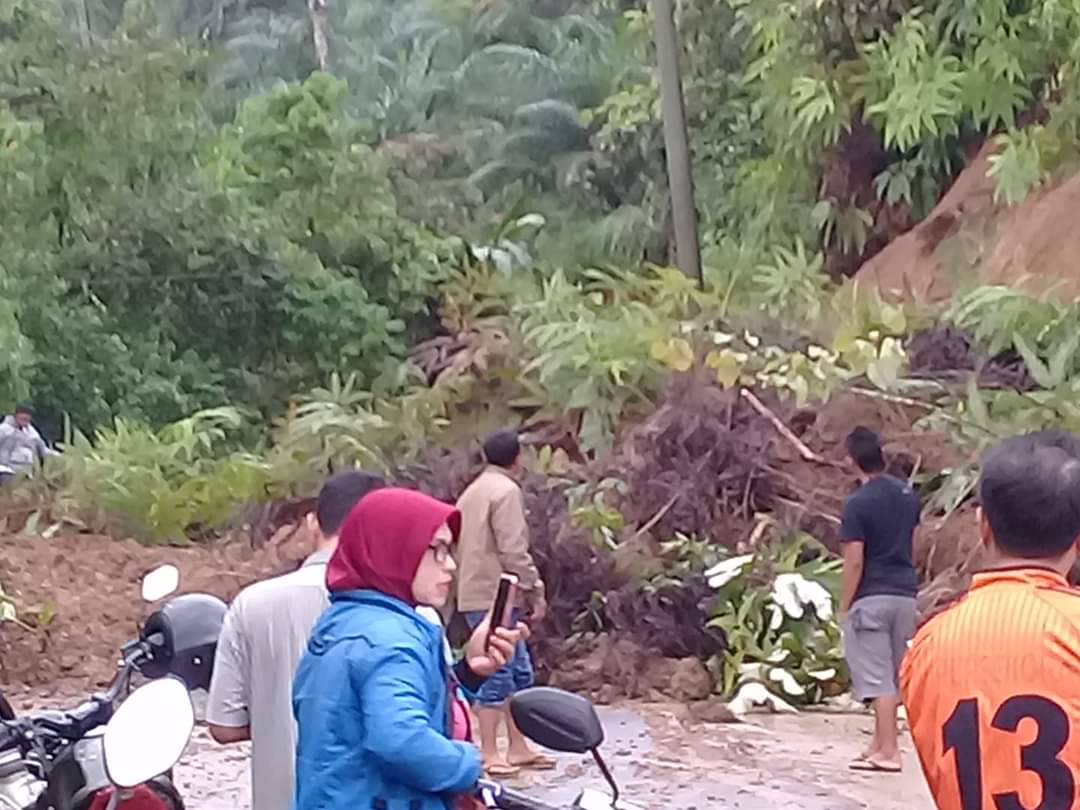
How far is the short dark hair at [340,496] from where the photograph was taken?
509 cm

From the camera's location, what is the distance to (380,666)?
3.73 metres

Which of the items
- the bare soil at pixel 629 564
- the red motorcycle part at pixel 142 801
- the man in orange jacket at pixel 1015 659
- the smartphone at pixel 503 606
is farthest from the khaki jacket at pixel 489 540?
the man in orange jacket at pixel 1015 659

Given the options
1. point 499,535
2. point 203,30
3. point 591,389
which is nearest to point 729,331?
point 591,389

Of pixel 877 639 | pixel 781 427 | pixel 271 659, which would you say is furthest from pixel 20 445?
pixel 271 659

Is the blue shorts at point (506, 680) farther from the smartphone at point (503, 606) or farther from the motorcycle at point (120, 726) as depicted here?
the smartphone at point (503, 606)

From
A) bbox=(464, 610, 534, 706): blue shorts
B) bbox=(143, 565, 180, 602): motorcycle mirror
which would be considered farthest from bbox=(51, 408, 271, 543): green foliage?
bbox=(143, 565, 180, 602): motorcycle mirror

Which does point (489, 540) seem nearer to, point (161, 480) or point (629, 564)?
point (629, 564)

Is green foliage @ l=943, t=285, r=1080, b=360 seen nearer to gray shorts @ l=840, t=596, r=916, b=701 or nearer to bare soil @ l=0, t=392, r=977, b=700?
bare soil @ l=0, t=392, r=977, b=700

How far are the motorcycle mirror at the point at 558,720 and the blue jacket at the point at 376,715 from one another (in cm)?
17

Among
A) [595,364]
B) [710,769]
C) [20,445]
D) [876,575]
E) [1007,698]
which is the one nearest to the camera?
[1007,698]

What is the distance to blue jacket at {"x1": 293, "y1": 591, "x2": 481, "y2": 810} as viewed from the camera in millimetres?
3635

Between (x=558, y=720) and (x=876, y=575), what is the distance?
5.42 m

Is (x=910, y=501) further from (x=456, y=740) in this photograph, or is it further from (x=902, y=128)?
(x=902, y=128)

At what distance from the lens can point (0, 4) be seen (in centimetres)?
2175
